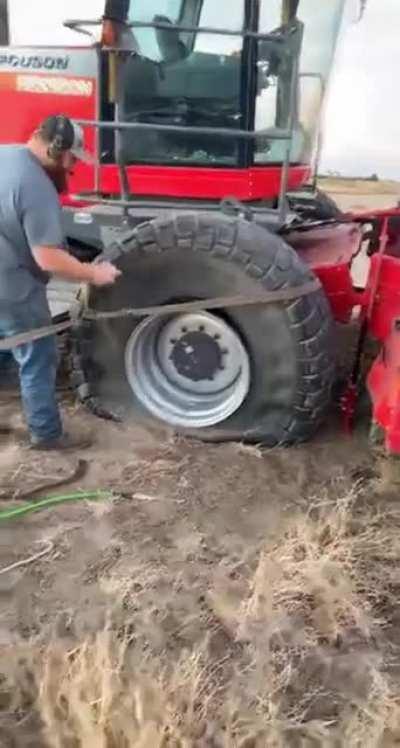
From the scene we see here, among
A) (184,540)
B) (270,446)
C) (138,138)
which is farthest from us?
(138,138)

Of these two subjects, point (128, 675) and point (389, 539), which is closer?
point (128, 675)

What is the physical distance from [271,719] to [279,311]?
2.28 m

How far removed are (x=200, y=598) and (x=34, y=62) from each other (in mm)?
3502

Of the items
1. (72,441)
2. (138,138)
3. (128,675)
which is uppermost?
(138,138)

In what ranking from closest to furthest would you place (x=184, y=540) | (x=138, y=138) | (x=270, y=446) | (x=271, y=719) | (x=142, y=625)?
1. (x=271, y=719)
2. (x=142, y=625)
3. (x=184, y=540)
4. (x=270, y=446)
5. (x=138, y=138)

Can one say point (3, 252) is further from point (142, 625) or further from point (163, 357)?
point (142, 625)

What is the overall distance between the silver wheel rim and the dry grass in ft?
4.33

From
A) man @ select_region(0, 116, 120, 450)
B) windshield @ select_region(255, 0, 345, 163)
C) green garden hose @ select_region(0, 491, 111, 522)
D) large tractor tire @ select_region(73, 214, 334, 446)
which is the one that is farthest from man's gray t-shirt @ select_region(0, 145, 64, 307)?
windshield @ select_region(255, 0, 345, 163)

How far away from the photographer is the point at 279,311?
15.9 ft

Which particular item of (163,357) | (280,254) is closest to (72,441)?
(163,357)

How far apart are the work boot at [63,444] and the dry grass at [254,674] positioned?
53.3 inches

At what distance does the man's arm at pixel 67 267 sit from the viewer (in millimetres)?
4496

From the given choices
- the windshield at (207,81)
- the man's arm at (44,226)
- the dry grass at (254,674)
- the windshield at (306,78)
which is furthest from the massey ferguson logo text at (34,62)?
the dry grass at (254,674)

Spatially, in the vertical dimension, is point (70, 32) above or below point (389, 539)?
above
